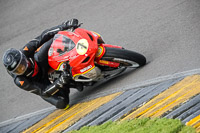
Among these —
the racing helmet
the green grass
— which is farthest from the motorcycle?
the green grass

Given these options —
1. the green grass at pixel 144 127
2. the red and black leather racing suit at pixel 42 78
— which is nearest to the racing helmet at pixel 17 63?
the red and black leather racing suit at pixel 42 78

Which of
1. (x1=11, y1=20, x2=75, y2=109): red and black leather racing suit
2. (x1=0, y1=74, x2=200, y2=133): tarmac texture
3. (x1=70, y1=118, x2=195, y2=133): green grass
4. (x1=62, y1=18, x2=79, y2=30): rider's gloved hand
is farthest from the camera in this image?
(x1=62, y1=18, x2=79, y2=30): rider's gloved hand

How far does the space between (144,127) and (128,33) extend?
3969 mm

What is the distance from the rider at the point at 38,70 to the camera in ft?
20.2

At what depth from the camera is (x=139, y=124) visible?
14.8 feet

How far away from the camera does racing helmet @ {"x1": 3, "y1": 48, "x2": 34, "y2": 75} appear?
6070 millimetres

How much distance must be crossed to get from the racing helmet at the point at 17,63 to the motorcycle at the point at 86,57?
0.44 meters

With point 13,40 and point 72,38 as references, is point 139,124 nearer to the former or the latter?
point 72,38

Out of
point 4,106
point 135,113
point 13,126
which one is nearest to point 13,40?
point 4,106

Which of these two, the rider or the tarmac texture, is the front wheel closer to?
the tarmac texture

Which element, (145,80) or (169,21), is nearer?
(145,80)

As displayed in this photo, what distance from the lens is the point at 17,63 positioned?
239 inches

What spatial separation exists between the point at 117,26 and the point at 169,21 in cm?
159

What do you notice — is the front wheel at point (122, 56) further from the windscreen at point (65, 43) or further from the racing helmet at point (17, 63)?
the racing helmet at point (17, 63)
